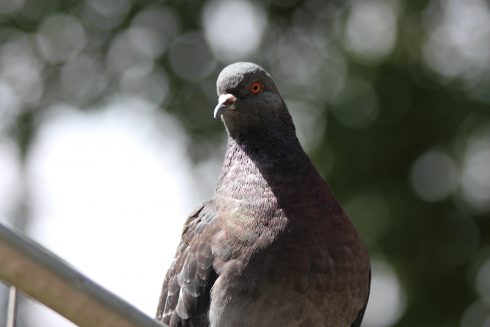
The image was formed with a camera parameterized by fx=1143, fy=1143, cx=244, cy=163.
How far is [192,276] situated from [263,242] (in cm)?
60

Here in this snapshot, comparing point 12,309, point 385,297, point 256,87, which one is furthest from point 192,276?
point 385,297

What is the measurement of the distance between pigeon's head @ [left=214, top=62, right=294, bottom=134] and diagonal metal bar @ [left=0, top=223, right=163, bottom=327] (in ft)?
11.4

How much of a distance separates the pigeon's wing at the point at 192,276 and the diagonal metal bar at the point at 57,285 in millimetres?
3091

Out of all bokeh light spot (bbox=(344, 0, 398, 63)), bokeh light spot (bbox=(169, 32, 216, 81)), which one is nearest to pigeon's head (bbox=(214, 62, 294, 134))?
bokeh light spot (bbox=(344, 0, 398, 63))

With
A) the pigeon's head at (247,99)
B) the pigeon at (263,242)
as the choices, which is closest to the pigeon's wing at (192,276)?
the pigeon at (263,242)

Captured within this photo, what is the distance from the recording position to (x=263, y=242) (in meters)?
5.83

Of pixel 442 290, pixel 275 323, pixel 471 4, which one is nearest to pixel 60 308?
pixel 275 323

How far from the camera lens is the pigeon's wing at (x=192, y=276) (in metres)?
6.14

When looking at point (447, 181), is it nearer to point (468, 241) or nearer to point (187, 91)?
point (468, 241)

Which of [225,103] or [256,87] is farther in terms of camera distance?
[256,87]

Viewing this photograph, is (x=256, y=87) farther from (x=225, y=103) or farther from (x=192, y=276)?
(x=192, y=276)

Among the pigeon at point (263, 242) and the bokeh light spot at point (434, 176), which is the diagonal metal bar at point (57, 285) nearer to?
the pigeon at point (263, 242)

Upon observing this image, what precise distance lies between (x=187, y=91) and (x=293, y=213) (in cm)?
848

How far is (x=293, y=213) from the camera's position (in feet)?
19.5
